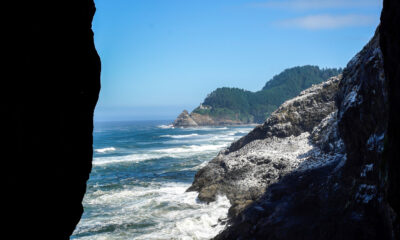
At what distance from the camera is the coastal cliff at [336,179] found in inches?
575

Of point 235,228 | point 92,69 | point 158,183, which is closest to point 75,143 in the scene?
point 92,69

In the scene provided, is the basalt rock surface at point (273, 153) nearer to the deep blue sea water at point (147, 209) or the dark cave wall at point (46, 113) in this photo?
the deep blue sea water at point (147, 209)

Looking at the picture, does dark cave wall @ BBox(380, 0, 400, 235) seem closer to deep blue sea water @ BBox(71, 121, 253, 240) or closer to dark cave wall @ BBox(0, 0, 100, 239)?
dark cave wall @ BBox(0, 0, 100, 239)

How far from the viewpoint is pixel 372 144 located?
653 inches

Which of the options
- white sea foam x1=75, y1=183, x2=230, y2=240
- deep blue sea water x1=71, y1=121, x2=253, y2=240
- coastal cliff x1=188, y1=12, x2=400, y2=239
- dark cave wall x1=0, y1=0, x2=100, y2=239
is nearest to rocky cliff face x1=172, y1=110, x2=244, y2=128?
deep blue sea water x1=71, y1=121, x2=253, y2=240

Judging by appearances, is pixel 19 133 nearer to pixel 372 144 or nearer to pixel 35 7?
pixel 35 7

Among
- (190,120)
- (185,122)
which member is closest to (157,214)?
(185,122)

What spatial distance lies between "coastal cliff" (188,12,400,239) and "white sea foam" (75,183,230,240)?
1.27 metres

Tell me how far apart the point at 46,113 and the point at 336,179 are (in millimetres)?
16800

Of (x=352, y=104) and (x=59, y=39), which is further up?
(x=59, y=39)

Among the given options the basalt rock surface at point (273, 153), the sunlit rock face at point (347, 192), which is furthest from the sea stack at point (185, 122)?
the sunlit rock face at point (347, 192)

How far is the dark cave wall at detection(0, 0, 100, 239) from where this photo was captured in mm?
6277

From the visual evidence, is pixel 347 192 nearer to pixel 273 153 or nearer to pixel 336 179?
pixel 336 179

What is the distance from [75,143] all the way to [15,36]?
130 inches
